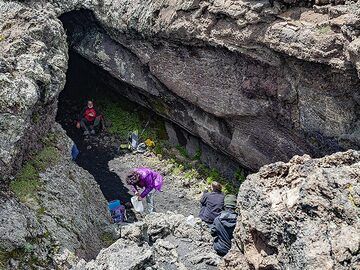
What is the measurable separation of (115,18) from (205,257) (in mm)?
13814

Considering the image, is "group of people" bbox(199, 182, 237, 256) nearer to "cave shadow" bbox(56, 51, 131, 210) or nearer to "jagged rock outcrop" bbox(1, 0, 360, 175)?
"jagged rock outcrop" bbox(1, 0, 360, 175)

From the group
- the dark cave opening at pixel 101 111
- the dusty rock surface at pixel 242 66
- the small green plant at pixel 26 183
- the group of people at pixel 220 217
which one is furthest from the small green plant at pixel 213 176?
the small green plant at pixel 26 183

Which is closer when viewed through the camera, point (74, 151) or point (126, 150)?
point (74, 151)

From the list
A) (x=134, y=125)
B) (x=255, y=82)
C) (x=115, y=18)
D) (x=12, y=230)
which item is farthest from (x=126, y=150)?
(x=12, y=230)

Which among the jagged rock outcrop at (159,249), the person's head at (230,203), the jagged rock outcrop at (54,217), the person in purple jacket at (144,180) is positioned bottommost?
the jagged rock outcrop at (54,217)

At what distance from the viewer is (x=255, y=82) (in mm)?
18734

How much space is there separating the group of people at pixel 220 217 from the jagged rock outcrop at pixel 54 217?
3.85 meters

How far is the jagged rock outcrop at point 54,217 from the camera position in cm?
1213

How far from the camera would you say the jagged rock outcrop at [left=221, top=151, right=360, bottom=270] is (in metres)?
8.43

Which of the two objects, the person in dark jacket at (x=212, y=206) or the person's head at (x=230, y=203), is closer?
the person's head at (x=230, y=203)

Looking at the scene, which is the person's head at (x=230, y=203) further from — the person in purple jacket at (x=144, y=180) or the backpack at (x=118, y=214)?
the backpack at (x=118, y=214)

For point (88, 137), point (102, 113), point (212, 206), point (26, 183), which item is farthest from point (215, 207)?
point (102, 113)

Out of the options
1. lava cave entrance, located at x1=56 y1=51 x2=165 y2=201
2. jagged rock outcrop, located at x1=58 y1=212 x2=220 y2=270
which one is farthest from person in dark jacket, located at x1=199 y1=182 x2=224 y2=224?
lava cave entrance, located at x1=56 y1=51 x2=165 y2=201

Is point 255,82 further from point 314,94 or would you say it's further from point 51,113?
point 51,113
